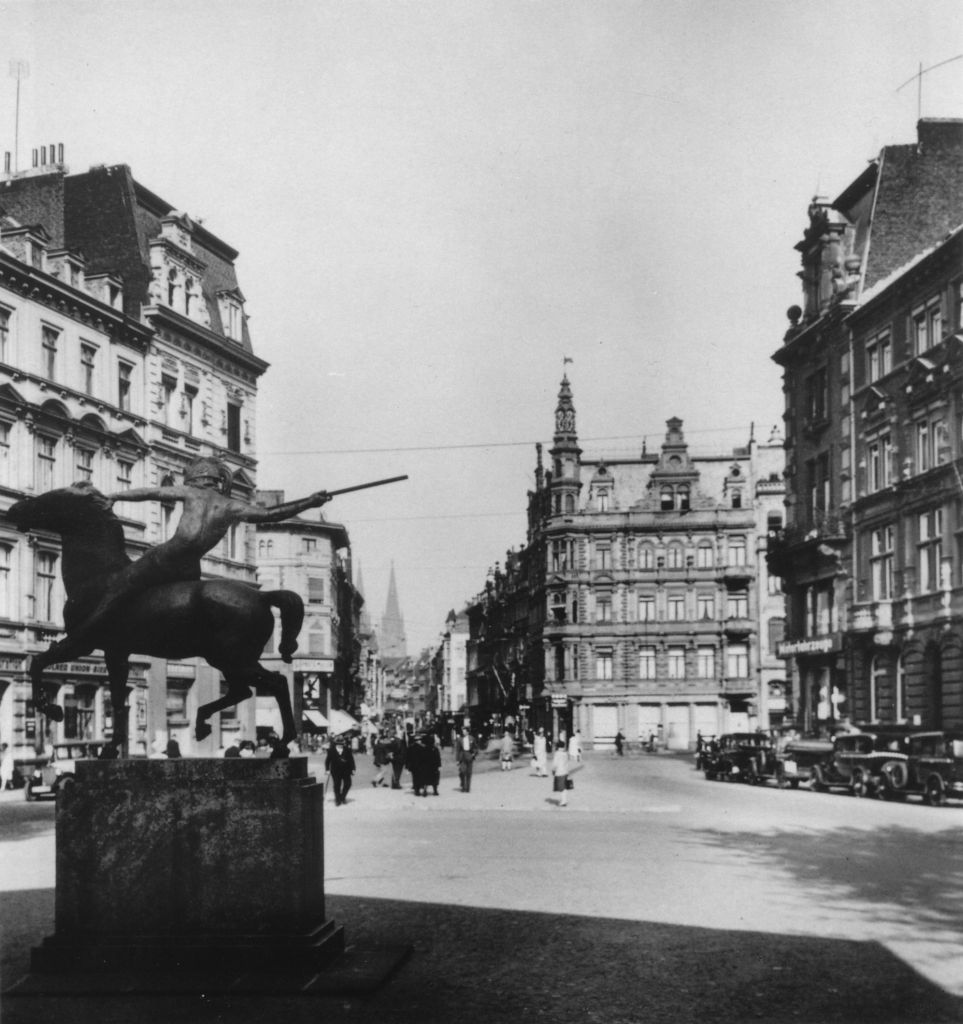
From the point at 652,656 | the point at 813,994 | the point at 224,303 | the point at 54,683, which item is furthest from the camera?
the point at 652,656

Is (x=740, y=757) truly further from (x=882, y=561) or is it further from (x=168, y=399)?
(x=168, y=399)

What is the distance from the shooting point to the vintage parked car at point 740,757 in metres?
39.6

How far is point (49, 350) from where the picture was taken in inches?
1572

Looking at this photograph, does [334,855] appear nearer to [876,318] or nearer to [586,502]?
[876,318]

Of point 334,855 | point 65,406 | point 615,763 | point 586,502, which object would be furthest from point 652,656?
point 334,855

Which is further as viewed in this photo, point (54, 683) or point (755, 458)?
point (755, 458)

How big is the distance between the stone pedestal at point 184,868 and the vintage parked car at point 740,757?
31.6m

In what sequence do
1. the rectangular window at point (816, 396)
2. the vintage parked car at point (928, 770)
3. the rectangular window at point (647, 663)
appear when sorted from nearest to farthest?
the vintage parked car at point (928, 770)
the rectangular window at point (816, 396)
the rectangular window at point (647, 663)

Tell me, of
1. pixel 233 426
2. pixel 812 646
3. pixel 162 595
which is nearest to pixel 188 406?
pixel 233 426

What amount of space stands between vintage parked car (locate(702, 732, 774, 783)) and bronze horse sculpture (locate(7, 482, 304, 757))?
31320 mm

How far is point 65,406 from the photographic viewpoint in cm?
4016

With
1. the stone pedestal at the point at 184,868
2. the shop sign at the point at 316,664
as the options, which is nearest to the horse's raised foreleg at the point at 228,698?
the stone pedestal at the point at 184,868

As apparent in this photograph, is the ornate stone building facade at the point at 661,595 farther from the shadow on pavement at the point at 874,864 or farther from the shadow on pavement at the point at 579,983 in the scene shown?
the shadow on pavement at the point at 579,983

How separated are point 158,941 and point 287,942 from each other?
2.96ft
